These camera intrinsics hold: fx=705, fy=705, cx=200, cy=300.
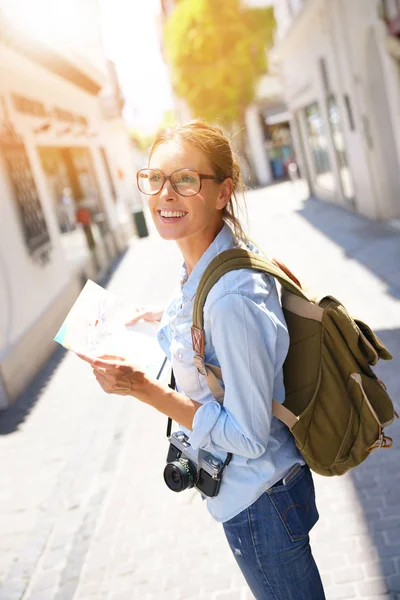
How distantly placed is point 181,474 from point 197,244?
0.68m

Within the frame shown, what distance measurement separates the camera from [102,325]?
2.26m

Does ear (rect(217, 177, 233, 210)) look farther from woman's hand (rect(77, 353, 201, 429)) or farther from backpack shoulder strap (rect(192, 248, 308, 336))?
woman's hand (rect(77, 353, 201, 429))

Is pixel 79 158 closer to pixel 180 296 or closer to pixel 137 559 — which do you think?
pixel 137 559

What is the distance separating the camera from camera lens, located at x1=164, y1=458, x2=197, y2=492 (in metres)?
2.09

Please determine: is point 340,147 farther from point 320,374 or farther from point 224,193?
point 320,374

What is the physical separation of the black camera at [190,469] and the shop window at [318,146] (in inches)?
697

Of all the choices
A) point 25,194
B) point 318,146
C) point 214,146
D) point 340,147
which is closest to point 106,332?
point 214,146

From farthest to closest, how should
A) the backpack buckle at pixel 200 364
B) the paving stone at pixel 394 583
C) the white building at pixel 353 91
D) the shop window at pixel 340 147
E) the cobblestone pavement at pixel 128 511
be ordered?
1. the shop window at pixel 340 147
2. the white building at pixel 353 91
3. the cobblestone pavement at pixel 128 511
4. the paving stone at pixel 394 583
5. the backpack buckle at pixel 200 364

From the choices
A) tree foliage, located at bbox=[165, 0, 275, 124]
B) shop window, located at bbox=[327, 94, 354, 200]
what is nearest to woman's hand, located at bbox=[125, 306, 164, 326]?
shop window, located at bbox=[327, 94, 354, 200]

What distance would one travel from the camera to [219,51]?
34.9m

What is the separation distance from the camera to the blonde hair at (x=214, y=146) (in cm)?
198

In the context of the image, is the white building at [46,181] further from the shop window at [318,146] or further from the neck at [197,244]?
the neck at [197,244]

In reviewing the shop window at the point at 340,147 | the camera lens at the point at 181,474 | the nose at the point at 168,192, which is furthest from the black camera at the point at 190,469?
the shop window at the point at 340,147

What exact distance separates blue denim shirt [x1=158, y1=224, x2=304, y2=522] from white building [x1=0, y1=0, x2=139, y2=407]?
669cm
